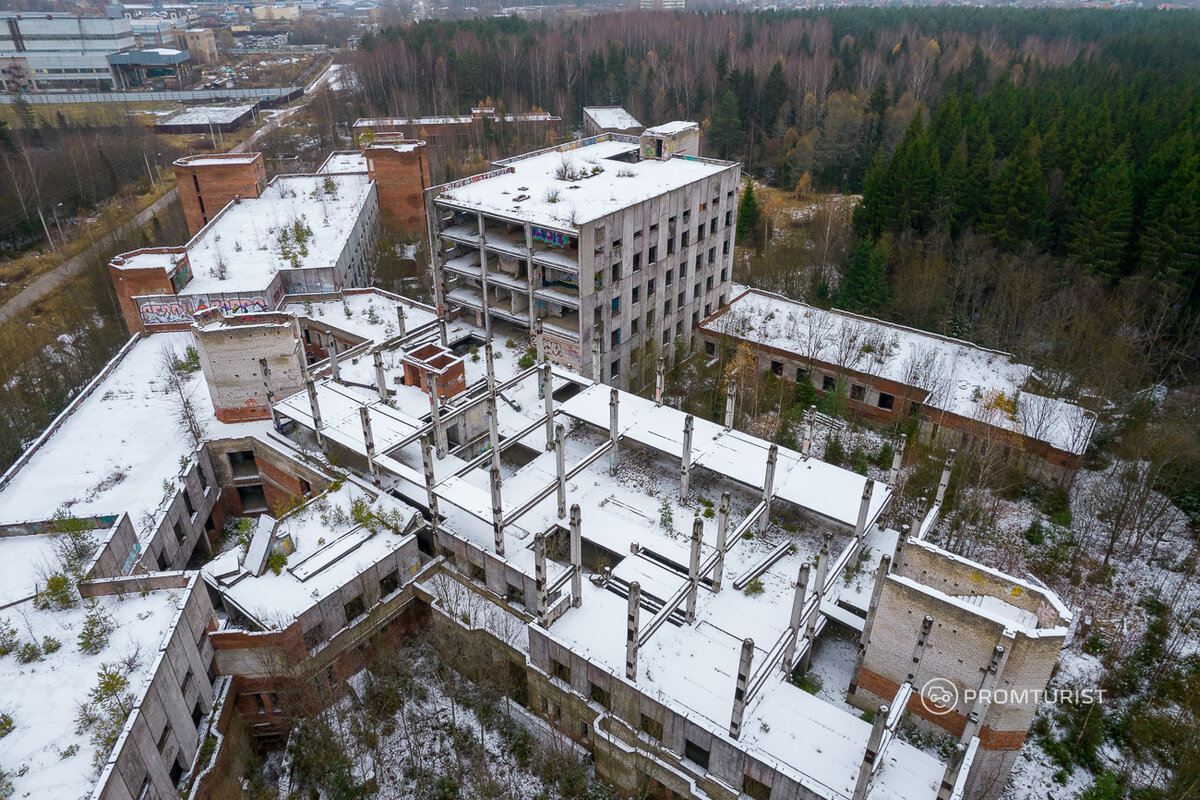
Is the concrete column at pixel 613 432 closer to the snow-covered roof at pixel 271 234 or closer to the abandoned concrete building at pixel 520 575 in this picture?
the abandoned concrete building at pixel 520 575

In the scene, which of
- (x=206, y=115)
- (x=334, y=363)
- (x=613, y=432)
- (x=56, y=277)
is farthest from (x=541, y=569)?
(x=206, y=115)

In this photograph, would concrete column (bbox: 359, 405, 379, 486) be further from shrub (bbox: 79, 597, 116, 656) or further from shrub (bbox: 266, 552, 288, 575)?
shrub (bbox: 79, 597, 116, 656)

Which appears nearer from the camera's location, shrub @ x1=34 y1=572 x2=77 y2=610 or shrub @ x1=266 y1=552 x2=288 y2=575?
shrub @ x1=34 y1=572 x2=77 y2=610

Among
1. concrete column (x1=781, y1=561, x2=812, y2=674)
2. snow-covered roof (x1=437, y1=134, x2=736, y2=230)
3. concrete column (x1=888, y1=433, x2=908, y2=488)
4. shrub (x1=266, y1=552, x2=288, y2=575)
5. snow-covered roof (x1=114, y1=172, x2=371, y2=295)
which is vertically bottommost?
shrub (x1=266, y1=552, x2=288, y2=575)

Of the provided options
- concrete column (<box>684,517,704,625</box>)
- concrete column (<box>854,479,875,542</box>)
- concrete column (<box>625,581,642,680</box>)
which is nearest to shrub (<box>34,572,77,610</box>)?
concrete column (<box>625,581,642,680</box>)

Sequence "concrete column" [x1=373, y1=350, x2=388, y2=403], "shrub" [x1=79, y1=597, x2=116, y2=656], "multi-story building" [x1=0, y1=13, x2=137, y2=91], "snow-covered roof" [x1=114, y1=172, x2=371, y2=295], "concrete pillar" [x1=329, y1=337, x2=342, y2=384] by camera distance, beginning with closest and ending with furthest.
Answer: "shrub" [x1=79, y1=597, x2=116, y2=656] < "concrete column" [x1=373, y1=350, x2=388, y2=403] < "concrete pillar" [x1=329, y1=337, x2=342, y2=384] < "snow-covered roof" [x1=114, y1=172, x2=371, y2=295] < "multi-story building" [x1=0, y1=13, x2=137, y2=91]

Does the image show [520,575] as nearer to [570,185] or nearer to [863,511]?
[863,511]
